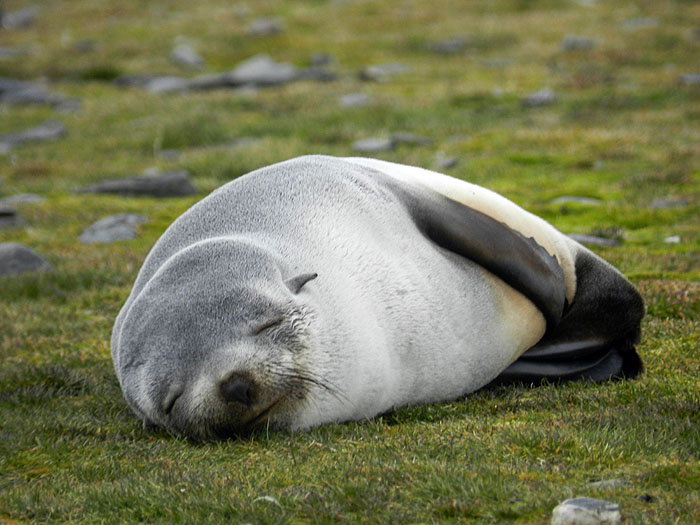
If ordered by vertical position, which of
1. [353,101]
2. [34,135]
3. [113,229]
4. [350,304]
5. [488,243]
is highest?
[350,304]

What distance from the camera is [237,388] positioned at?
4.38 meters

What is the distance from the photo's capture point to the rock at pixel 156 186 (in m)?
14.1

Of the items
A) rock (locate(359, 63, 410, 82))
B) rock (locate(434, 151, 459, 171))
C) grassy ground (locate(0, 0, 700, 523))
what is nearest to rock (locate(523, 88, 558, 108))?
grassy ground (locate(0, 0, 700, 523))

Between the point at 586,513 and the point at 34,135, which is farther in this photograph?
the point at 34,135

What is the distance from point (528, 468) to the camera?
4.08m

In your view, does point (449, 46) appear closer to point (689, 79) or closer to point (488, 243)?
point (689, 79)

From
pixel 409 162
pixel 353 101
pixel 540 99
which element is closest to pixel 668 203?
pixel 409 162

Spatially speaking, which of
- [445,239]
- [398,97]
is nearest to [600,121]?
[398,97]

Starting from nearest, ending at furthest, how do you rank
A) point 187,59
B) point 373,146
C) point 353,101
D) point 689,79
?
point 373,146 → point 689,79 → point 353,101 → point 187,59

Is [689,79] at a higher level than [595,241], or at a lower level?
lower

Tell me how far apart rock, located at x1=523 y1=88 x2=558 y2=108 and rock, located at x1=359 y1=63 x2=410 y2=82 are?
226 inches

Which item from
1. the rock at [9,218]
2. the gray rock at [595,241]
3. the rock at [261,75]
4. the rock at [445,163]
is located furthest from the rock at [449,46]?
the gray rock at [595,241]

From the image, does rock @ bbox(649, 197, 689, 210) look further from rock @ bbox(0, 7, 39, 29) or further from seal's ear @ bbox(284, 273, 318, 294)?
rock @ bbox(0, 7, 39, 29)

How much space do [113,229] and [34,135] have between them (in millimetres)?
9404
